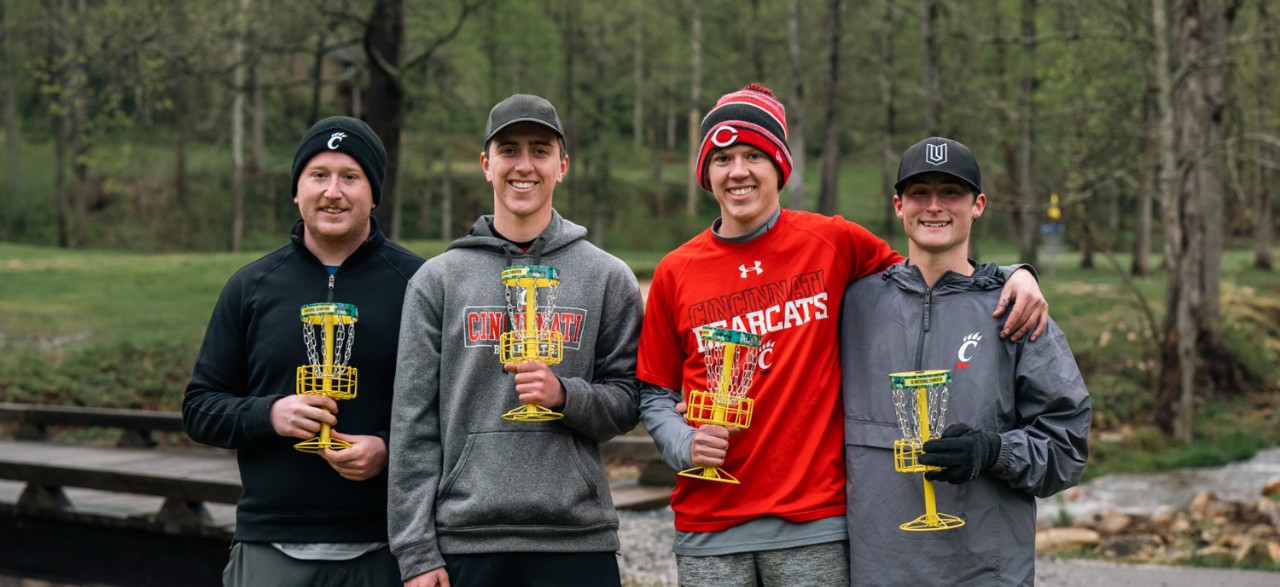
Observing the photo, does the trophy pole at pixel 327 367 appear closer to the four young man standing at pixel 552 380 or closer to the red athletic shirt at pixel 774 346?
the four young man standing at pixel 552 380

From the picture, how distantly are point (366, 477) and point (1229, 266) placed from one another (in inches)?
1343

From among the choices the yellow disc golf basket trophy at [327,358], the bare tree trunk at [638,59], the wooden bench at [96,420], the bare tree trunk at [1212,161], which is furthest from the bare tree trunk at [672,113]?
the yellow disc golf basket trophy at [327,358]

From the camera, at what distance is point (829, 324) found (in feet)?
12.7

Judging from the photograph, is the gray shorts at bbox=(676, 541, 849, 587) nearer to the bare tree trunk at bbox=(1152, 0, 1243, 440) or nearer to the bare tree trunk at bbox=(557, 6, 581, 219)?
the bare tree trunk at bbox=(1152, 0, 1243, 440)

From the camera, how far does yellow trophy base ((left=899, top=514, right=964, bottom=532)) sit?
11.1 feet

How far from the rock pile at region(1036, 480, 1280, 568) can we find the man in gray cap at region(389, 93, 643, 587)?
6.75 metres

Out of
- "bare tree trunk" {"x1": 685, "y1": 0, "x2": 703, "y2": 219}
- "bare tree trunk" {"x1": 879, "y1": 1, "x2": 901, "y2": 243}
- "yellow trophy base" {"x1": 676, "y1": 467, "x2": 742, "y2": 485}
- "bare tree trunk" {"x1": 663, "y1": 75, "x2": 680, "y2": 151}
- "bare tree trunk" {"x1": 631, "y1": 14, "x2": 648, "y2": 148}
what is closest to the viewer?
"yellow trophy base" {"x1": 676, "y1": 467, "x2": 742, "y2": 485}

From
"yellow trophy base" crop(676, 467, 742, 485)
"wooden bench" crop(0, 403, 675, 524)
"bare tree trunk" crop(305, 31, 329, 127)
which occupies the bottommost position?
"wooden bench" crop(0, 403, 675, 524)

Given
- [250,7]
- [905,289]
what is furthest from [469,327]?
[250,7]

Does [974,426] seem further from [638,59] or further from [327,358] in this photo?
[638,59]

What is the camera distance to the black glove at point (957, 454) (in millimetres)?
3291

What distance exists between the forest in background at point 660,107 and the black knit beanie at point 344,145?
9.93m

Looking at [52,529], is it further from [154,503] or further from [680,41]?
[680,41]

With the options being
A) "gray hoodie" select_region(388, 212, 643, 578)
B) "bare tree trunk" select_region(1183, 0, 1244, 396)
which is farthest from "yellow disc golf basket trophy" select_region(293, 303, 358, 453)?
"bare tree trunk" select_region(1183, 0, 1244, 396)
